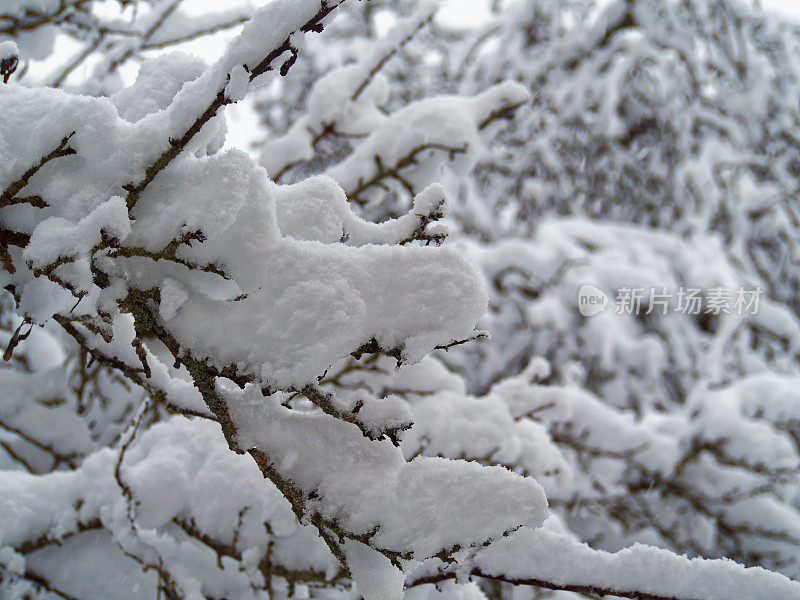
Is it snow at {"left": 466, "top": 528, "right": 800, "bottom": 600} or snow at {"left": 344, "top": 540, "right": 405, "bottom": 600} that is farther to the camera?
snow at {"left": 466, "top": 528, "right": 800, "bottom": 600}

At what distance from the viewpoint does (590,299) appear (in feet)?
12.7

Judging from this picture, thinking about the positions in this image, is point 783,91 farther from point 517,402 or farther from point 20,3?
point 20,3

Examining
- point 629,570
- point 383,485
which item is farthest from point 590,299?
point 383,485

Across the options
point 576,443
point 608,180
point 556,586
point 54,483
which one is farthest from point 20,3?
point 608,180

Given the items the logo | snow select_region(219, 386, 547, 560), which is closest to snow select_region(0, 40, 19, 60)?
snow select_region(219, 386, 547, 560)

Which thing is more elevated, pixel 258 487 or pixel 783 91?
pixel 258 487

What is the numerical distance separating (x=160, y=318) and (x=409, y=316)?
300mm

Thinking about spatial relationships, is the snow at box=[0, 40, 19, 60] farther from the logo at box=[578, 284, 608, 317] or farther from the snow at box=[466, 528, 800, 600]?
the logo at box=[578, 284, 608, 317]

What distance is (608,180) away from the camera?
5.21 m

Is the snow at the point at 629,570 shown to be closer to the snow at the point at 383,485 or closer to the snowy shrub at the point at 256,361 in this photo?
the snowy shrub at the point at 256,361

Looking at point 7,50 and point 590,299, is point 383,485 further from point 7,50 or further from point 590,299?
point 590,299

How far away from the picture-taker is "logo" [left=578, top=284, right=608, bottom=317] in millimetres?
3875

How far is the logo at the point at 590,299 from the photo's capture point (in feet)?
12.7

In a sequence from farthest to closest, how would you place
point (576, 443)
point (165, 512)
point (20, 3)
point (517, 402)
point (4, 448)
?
point (576, 443), point (517, 402), point (4, 448), point (20, 3), point (165, 512)
